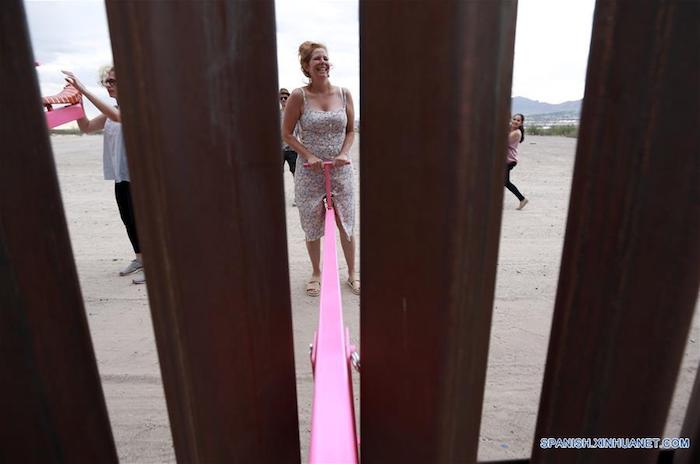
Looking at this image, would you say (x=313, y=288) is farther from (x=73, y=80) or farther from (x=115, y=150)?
(x=73, y=80)

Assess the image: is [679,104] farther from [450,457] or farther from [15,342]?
[15,342]

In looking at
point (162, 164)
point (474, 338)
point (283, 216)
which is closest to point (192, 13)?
A: point (162, 164)

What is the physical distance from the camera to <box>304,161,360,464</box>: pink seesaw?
0.82 m

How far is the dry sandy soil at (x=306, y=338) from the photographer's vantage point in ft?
6.49

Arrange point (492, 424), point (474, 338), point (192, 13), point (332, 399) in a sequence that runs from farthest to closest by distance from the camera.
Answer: point (492, 424), point (332, 399), point (474, 338), point (192, 13)

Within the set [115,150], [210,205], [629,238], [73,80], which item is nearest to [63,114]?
[73,80]

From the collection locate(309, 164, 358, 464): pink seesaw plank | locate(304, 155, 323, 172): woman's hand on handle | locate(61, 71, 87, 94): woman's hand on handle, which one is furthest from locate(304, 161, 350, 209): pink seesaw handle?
locate(61, 71, 87, 94): woman's hand on handle

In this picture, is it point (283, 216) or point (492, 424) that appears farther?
point (492, 424)

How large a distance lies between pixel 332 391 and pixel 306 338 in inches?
72.9

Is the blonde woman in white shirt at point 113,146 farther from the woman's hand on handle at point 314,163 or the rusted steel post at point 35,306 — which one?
the rusted steel post at point 35,306

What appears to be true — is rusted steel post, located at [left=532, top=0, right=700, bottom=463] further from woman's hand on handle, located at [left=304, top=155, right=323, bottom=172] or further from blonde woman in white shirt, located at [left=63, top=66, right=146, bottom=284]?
blonde woman in white shirt, located at [left=63, top=66, right=146, bottom=284]

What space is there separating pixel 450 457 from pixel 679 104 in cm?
51

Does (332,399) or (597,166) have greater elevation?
(597,166)

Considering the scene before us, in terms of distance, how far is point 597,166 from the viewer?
1.86 feet
